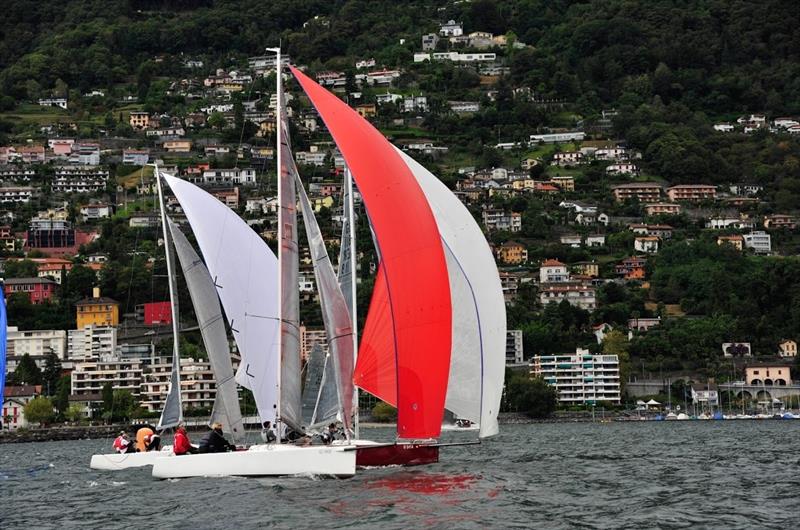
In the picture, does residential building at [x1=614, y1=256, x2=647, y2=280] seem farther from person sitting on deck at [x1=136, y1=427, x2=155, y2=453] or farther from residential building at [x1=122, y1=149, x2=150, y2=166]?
person sitting on deck at [x1=136, y1=427, x2=155, y2=453]

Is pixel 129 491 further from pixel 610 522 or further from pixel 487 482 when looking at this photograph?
pixel 610 522

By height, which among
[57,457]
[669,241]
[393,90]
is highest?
[393,90]

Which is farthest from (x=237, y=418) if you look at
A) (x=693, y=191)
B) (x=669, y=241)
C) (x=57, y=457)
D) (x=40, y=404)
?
(x=693, y=191)

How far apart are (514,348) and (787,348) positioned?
1573cm

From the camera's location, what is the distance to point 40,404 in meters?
76.5

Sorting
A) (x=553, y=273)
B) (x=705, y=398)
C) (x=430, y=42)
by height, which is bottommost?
(x=705, y=398)

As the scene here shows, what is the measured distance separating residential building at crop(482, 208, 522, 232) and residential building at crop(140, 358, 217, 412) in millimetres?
38519

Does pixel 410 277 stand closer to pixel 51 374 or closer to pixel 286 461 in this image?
pixel 286 461

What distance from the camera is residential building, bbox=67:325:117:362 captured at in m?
91.0

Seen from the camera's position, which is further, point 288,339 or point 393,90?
point 393,90

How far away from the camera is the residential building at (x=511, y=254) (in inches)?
4471

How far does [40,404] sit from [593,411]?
26.7m

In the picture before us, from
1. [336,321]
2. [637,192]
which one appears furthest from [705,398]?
[336,321]

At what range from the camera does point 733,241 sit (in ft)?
372
